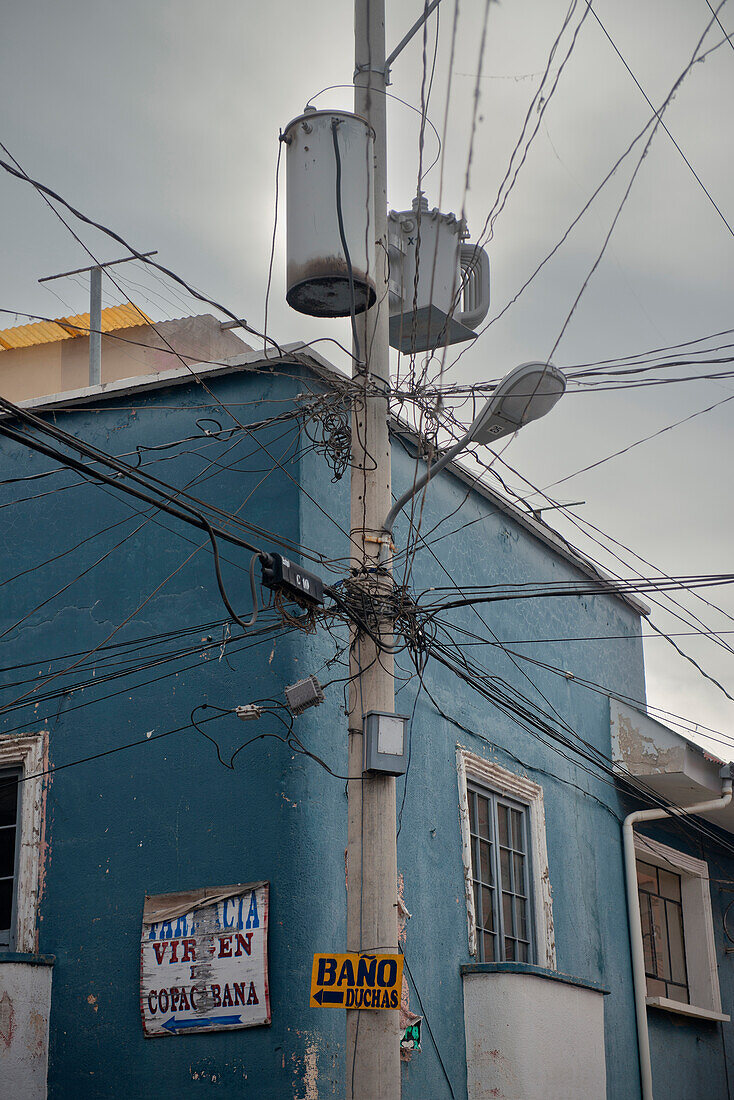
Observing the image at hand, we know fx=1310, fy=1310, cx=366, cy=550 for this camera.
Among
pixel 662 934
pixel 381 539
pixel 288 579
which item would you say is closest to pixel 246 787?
pixel 381 539

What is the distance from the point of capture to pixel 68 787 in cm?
911

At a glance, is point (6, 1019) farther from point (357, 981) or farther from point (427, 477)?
point (427, 477)

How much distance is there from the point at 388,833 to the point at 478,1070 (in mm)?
3299

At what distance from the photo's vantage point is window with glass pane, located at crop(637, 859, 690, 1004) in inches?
517

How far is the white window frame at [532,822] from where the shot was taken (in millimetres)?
10180

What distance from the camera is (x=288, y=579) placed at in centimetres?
651

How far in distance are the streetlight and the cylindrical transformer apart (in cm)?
104

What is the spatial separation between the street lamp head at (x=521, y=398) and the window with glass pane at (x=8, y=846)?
4398 millimetres

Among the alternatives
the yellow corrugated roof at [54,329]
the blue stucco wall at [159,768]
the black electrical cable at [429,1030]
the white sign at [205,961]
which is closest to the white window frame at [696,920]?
the black electrical cable at [429,1030]

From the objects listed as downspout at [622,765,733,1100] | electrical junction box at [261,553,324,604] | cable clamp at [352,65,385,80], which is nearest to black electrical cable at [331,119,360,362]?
cable clamp at [352,65,385,80]

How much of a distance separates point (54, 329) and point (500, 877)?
11.4 metres

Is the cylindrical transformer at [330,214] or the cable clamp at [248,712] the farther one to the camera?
the cable clamp at [248,712]

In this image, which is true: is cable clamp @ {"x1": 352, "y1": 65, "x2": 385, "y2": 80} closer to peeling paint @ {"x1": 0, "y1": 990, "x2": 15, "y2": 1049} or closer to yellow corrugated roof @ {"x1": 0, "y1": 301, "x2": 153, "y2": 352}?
peeling paint @ {"x1": 0, "y1": 990, "x2": 15, "y2": 1049}

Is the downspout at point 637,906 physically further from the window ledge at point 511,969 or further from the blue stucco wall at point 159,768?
the blue stucco wall at point 159,768
